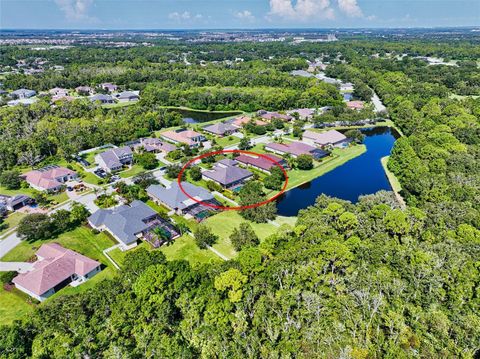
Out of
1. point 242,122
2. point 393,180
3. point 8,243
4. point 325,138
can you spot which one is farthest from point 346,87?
point 8,243

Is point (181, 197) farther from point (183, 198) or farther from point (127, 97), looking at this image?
point (127, 97)

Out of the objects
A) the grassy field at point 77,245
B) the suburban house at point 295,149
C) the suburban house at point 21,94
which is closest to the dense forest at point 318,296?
the grassy field at point 77,245

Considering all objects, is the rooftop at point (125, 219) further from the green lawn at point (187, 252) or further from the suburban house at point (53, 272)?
the suburban house at point (53, 272)

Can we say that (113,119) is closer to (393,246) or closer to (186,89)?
(186,89)

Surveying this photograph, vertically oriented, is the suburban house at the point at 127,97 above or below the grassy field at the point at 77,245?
below

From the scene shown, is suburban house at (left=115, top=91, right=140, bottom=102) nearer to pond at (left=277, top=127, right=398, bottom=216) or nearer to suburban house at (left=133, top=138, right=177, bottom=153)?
suburban house at (left=133, top=138, right=177, bottom=153)

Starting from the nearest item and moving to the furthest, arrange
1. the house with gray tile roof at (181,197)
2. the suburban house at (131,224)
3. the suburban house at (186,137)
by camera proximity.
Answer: the suburban house at (131,224) < the house with gray tile roof at (181,197) < the suburban house at (186,137)

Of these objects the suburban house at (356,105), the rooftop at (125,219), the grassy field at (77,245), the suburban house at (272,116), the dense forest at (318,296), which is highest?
the dense forest at (318,296)
